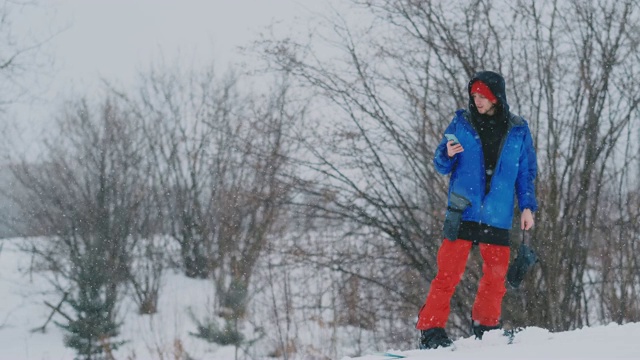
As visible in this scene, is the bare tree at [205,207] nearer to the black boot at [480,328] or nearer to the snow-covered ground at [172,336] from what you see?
the snow-covered ground at [172,336]

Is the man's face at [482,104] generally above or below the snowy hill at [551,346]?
above

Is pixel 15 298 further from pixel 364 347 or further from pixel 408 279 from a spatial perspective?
pixel 408 279

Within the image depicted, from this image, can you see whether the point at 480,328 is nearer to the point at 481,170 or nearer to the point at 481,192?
the point at 481,192

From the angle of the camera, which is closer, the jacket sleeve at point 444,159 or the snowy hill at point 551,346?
the snowy hill at point 551,346

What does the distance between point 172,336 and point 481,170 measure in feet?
51.5

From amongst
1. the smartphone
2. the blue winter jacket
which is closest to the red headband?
the blue winter jacket

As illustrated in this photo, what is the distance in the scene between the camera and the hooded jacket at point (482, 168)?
4062 millimetres

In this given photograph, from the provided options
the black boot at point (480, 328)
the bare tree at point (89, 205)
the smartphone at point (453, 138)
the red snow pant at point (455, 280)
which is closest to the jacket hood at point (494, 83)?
the smartphone at point (453, 138)

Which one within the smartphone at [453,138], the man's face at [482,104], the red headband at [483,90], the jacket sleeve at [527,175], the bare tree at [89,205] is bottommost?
the jacket sleeve at [527,175]

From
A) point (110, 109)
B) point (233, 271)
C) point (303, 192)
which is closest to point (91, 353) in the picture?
point (233, 271)

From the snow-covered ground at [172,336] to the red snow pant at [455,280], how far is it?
19 cm

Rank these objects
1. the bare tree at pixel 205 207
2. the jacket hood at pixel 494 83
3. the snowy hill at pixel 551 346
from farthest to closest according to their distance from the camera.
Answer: the bare tree at pixel 205 207 → the jacket hood at pixel 494 83 → the snowy hill at pixel 551 346

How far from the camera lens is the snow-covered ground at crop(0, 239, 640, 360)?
323 cm

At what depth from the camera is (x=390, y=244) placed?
838 centimetres
